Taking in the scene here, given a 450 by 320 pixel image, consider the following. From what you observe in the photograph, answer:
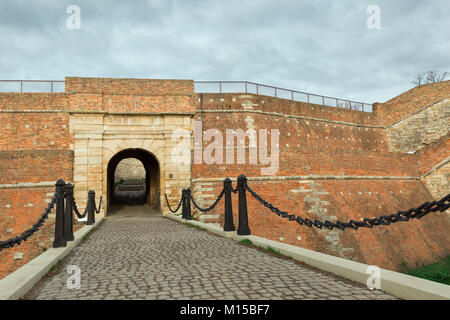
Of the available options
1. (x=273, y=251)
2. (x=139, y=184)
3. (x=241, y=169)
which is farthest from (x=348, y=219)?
(x=139, y=184)

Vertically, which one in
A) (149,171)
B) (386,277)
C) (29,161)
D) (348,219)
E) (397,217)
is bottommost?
(348,219)

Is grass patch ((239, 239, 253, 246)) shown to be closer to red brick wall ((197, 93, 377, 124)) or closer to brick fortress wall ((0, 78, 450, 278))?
brick fortress wall ((0, 78, 450, 278))

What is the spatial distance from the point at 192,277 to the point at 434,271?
13.7 metres

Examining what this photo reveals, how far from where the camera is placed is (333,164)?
1611cm

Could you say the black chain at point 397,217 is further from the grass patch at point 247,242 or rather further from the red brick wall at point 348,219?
the red brick wall at point 348,219

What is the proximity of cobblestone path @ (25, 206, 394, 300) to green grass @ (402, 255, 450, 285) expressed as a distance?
1083cm

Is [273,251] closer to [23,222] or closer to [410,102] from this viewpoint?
[23,222]

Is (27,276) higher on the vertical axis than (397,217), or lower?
lower

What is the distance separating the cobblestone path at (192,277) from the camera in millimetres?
3096

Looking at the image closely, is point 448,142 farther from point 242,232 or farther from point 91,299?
point 91,299

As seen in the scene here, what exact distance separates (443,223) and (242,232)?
52.0ft

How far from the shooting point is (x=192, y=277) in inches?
147

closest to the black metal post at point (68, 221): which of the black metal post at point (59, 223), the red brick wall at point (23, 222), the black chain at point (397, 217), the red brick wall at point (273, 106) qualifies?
the black metal post at point (59, 223)

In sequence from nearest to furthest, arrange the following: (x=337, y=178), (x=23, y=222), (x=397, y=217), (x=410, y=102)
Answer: (x=397, y=217)
(x=23, y=222)
(x=337, y=178)
(x=410, y=102)
